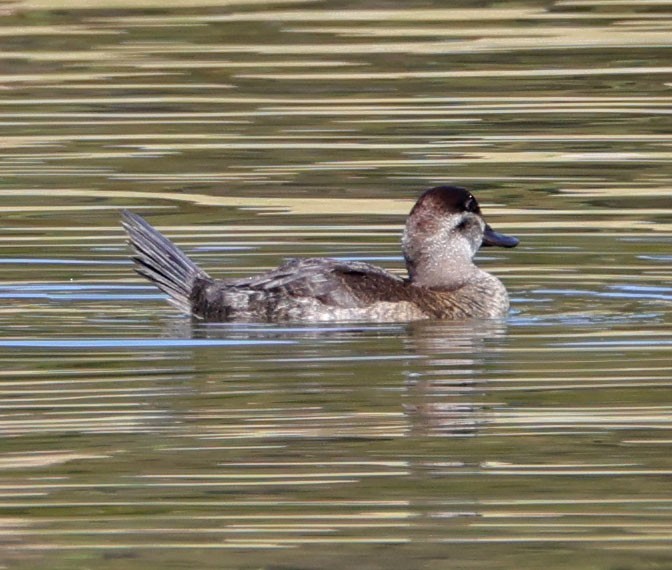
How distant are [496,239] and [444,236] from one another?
0.94 ft

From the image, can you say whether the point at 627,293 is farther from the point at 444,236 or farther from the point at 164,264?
the point at 164,264

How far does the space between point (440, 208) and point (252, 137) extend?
4716mm

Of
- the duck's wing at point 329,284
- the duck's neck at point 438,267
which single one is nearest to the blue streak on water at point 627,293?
the duck's neck at point 438,267

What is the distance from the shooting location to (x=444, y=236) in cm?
1188

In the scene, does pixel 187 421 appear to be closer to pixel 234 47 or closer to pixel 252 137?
pixel 252 137

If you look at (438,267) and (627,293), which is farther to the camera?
(438,267)

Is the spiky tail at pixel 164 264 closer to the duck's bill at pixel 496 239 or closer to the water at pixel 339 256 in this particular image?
the water at pixel 339 256

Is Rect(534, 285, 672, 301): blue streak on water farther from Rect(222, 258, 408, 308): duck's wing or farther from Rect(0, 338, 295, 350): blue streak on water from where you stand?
Rect(0, 338, 295, 350): blue streak on water

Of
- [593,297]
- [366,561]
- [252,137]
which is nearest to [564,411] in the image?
[366,561]

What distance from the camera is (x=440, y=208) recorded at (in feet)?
39.0

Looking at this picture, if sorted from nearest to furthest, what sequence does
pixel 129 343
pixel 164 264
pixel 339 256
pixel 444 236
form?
pixel 129 343, pixel 164 264, pixel 444 236, pixel 339 256

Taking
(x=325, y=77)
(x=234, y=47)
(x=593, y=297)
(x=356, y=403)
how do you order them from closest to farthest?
1. (x=356, y=403)
2. (x=593, y=297)
3. (x=325, y=77)
4. (x=234, y=47)

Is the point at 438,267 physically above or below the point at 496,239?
below

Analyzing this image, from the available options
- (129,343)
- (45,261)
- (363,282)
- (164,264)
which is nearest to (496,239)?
(363,282)
